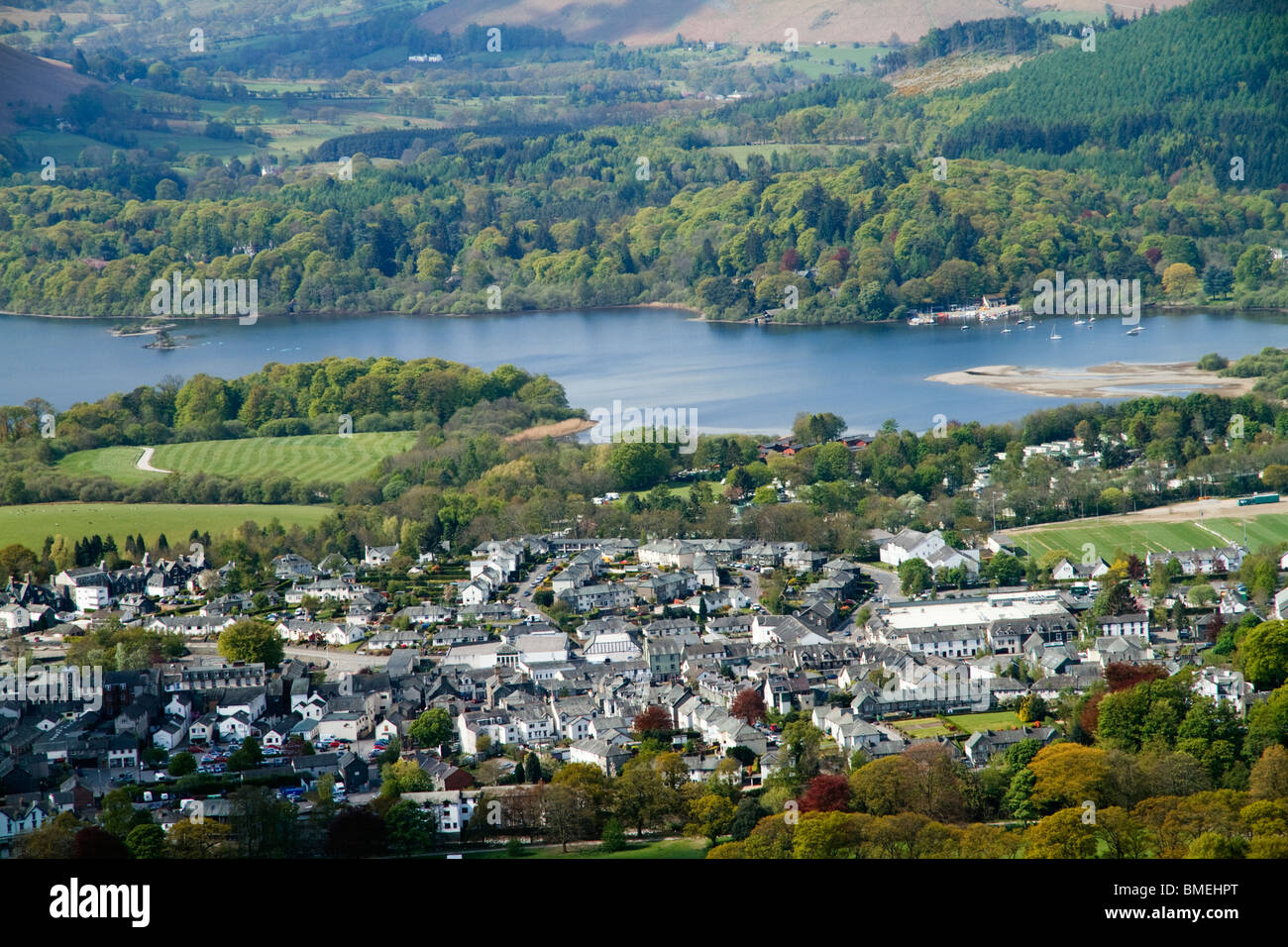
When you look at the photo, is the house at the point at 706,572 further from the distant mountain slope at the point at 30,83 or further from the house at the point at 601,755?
the distant mountain slope at the point at 30,83

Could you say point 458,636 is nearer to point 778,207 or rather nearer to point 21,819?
point 21,819

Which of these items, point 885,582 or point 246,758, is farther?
point 885,582

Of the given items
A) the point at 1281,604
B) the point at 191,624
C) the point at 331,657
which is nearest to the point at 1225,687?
the point at 1281,604

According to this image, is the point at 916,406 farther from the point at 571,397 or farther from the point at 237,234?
the point at 237,234

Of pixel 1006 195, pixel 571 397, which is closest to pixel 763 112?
pixel 1006 195

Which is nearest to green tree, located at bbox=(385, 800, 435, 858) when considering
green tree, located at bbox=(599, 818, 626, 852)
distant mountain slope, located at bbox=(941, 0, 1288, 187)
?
green tree, located at bbox=(599, 818, 626, 852)

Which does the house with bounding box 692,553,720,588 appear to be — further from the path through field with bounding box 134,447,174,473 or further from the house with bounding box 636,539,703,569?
the path through field with bounding box 134,447,174,473
